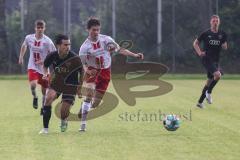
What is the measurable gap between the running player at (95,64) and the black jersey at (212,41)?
19.5 feet

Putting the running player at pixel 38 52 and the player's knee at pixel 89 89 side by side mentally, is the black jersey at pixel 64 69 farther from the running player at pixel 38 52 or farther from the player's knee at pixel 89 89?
the running player at pixel 38 52

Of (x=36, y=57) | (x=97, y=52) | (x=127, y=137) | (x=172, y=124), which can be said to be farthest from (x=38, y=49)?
(x=127, y=137)

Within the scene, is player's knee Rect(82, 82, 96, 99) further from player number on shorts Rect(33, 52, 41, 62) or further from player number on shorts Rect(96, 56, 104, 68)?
player number on shorts Rect(33, 52, 41, 62)

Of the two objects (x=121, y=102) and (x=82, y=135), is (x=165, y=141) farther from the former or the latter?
(x=121, y=102)

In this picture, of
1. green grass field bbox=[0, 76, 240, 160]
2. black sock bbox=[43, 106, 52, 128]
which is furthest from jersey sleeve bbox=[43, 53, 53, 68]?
green grass field bbox=[0, 76, 240, 160]

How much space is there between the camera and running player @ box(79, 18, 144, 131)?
1366 centimetres

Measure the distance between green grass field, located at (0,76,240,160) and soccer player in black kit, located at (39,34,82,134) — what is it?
436 millimetres

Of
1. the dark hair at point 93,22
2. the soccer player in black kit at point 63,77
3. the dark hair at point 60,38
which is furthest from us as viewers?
the dark hair at point 93,22

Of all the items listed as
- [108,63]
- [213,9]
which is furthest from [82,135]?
[213,9]

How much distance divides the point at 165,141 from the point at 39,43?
7.04m

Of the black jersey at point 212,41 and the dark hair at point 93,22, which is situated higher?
the dark hair at point 93,22

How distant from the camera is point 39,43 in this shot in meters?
17.8

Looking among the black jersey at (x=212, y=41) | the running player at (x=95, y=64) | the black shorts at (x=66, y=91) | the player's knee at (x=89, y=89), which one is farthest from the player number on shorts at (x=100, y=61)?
the black jersey at (x=212, y=41)

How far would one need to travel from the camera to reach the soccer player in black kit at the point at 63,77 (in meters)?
12.9
